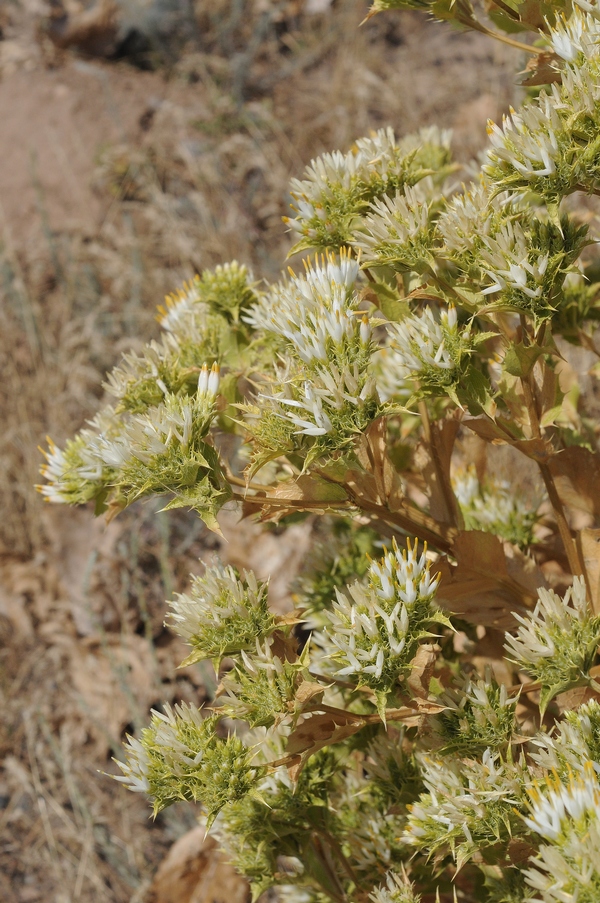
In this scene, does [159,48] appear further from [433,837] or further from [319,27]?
[433,837]

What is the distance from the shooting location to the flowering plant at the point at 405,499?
1.65 meters

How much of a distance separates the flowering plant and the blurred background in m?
1.24

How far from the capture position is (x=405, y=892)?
1894mm

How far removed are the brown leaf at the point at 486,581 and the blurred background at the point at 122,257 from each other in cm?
153

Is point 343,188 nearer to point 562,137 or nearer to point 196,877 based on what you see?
point 562,137

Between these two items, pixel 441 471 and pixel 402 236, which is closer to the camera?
pixel 402 236

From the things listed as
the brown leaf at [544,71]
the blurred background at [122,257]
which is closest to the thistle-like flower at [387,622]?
the brown leaf at [544,71]

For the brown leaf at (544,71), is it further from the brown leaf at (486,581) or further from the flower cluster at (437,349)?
the brown leaf at (486,581)

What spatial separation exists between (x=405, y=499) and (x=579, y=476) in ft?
1.39

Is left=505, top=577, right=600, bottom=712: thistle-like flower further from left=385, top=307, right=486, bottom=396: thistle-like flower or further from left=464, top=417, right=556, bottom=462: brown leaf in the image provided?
left=385, top=307, right=486, bottom=396: thistle-like flower

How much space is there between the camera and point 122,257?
6.18 meters

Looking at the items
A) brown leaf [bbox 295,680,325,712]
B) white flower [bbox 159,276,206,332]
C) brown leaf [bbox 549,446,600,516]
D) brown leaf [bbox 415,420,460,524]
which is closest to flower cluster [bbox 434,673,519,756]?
brown leaf [bbox 295,680,325,712]

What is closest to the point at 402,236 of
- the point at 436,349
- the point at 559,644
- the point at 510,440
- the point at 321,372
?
the point at 436,349

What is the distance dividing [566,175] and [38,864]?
11.7 feet
